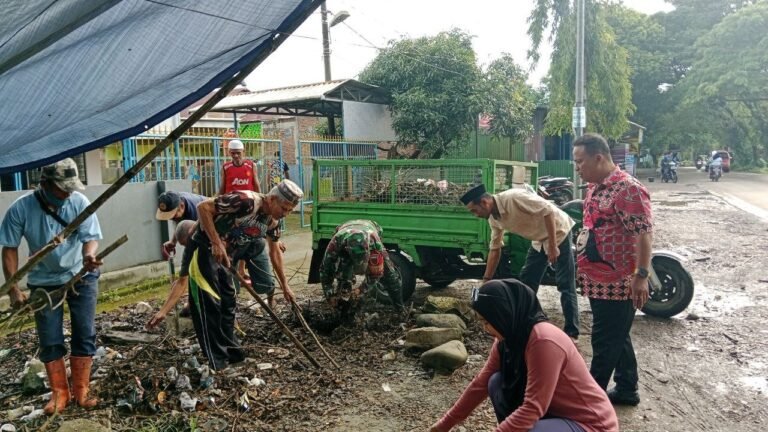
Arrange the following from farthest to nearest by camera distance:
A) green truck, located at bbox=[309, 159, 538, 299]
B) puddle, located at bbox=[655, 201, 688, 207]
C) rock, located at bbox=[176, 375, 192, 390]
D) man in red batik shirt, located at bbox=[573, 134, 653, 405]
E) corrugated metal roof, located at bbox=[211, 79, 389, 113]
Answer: puddle, located at bbox=[655, 201, 688, 207], corrugated metal roof, located at bbox=[211, 79, 389, 113], green truck, located at bbox=[309, 159, 538, 299], rock, located at bbox=[176, 375, 192, 390], man in red batik shirt, located at bbox=[573, 134, 653, 405]

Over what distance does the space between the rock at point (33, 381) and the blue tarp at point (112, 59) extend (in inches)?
88.4

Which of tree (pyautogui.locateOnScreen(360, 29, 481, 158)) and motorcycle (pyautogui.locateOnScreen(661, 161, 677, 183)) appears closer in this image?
tree (pyautogui.locateOnScreen(360, 29, 481, 158))

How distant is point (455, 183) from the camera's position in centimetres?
573

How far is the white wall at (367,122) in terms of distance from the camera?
14.0m

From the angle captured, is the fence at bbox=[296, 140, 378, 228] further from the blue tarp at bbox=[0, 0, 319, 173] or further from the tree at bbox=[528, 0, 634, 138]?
the blue tarp at bbox=[0, 0, 319, 173]

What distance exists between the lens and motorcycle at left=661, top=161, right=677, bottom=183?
24.8 m

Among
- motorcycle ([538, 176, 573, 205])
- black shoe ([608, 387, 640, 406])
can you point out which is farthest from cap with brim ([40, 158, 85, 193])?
motorcycle ([538, 176, 573, 205])

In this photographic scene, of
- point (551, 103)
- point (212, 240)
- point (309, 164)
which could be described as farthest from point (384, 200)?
point (551, 103)

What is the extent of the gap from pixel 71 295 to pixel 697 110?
34432 mm

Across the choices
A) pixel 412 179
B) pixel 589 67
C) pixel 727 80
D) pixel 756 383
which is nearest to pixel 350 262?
pixel 412 179

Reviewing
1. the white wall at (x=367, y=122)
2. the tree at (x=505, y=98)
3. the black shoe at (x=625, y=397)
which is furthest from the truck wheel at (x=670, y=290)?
the tree at (x=505, y=98)

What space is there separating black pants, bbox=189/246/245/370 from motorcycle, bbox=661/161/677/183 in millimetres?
25161

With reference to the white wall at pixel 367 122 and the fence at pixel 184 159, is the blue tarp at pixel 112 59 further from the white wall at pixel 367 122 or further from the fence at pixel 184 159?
the white wall at pixel 367 122

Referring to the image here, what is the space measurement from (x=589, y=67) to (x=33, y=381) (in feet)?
51.2
